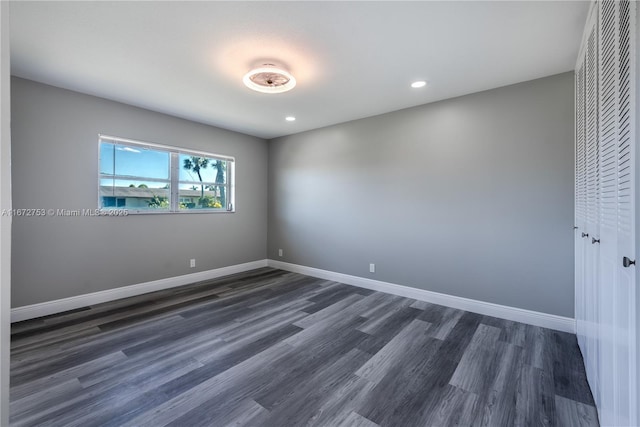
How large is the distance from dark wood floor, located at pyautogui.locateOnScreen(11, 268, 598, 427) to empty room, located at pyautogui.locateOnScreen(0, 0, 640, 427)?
0.8 inches

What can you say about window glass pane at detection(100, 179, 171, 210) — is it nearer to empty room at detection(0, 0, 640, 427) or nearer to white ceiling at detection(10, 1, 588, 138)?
empty room at detection(0, 0, 640, 427)

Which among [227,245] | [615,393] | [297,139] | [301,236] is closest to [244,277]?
[227,245]

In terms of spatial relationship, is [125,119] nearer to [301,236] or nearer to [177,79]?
[177,79]

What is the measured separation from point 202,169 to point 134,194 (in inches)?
44.0

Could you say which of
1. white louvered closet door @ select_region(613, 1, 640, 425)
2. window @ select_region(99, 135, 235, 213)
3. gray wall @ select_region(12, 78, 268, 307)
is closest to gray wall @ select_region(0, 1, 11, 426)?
white louvered closet door @ select_region(613, 1, 640, 425)

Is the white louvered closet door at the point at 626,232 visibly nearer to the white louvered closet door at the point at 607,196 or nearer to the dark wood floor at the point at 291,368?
the white louvered closet door at the point at 607,196

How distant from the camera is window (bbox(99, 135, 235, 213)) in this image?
3.57m

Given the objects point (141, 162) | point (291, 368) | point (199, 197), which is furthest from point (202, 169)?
point (291, 368)

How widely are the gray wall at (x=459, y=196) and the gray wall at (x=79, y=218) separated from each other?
2137mm

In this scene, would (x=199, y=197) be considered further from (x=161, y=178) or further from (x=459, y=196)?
(x=459, y=196)

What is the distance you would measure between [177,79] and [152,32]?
2.66ft

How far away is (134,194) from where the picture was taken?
12.4 ft

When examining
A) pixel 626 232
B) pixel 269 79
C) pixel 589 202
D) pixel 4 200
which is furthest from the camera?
pixel 269 79

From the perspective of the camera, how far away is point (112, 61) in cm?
254
